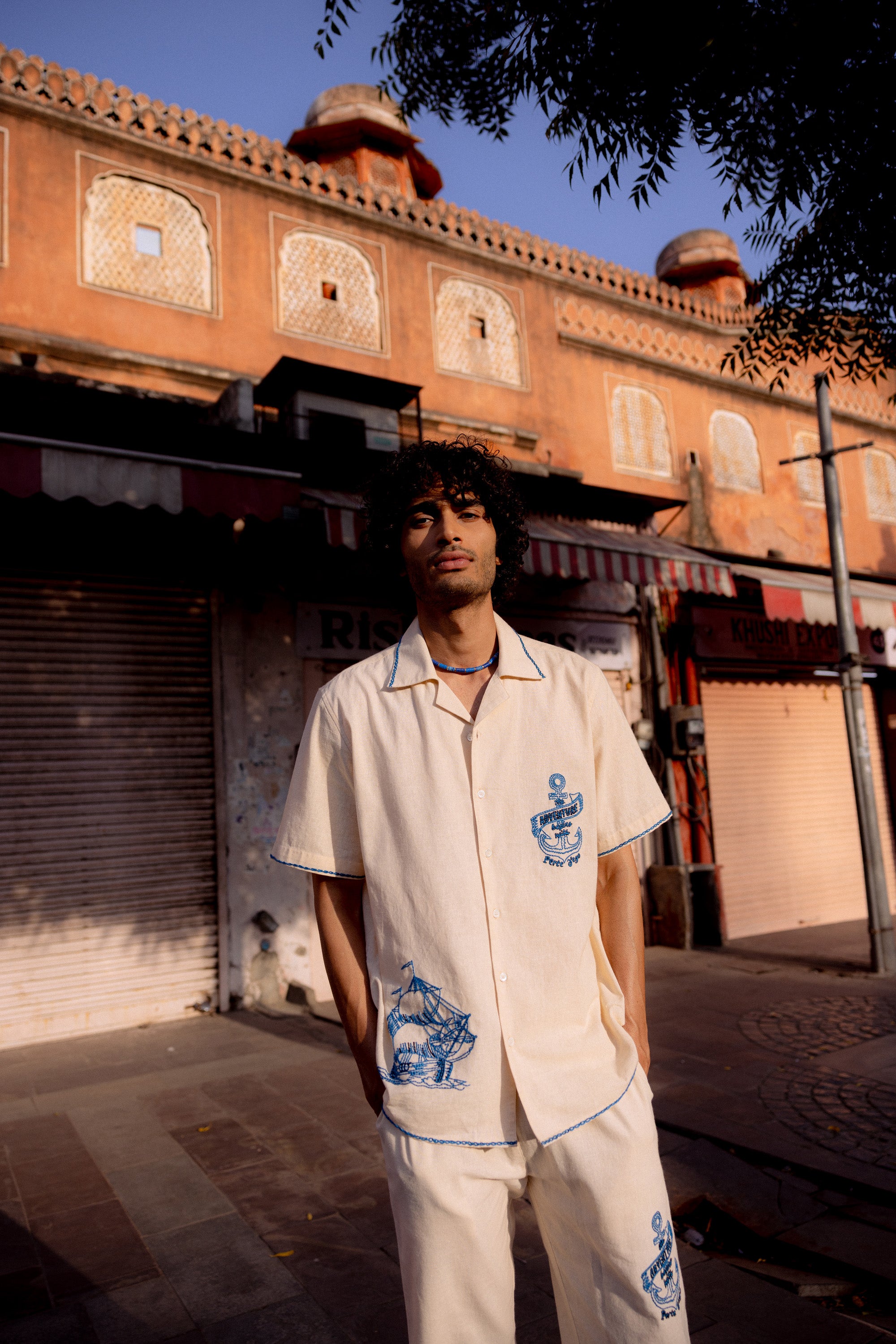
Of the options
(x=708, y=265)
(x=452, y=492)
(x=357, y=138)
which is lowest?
(x=452, y=492)

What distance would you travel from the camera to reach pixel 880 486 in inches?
564

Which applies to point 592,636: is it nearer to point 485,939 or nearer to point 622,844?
point 622,844

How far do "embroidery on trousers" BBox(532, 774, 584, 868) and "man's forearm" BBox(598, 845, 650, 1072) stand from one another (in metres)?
0.16

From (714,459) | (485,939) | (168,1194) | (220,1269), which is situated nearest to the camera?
(485,939)

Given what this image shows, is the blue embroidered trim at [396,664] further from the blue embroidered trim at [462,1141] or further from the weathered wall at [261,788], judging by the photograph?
the weathered wall at [261,788]

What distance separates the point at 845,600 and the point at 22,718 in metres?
7.69

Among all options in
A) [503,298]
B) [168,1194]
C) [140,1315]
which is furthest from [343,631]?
[140,1315]

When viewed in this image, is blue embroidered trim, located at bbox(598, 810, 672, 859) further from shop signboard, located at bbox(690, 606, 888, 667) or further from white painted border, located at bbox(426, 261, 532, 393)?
shop signboard, located at bbox(690, 606, 888, 667)

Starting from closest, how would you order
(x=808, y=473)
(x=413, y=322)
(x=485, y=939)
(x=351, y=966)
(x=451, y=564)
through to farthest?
(x=485, y=939) → (x=351, y=966) → (x=451, y=564) → (x=413, y=322) → (x=808, y=473)

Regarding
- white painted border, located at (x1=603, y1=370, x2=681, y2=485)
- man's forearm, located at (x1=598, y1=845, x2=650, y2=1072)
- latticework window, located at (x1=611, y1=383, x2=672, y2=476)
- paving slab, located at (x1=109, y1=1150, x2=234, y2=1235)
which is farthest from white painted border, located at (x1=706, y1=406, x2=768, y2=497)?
man's forearm, located at (x1=598, y1=845, x2=650, y2=1072)

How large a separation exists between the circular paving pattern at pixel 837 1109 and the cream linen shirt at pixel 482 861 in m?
3.23

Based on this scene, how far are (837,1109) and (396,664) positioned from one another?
4254 millimetres

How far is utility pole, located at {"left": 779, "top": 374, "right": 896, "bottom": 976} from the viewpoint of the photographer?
8.05 metres

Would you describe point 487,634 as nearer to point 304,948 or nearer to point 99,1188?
point 99,1188
